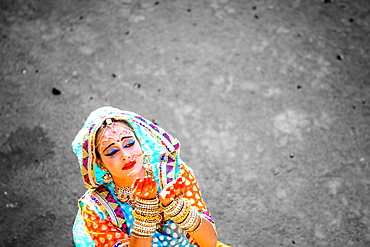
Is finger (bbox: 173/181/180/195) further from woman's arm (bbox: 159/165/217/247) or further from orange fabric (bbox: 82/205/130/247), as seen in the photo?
orange fabric (bbox: 82/205/130/247)

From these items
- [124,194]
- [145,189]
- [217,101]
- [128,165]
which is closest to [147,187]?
[145,189]

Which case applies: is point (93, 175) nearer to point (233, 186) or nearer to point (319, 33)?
point (233, 186)

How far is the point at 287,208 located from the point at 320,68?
1.36 meters

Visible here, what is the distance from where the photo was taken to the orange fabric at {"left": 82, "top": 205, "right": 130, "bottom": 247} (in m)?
2.28

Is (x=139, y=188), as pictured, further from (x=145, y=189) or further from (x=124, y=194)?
(x=124, y=194)

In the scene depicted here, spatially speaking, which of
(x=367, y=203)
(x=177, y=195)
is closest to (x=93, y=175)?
(x=177, y=195)

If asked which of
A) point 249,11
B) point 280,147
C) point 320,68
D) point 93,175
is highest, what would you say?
point 93,175

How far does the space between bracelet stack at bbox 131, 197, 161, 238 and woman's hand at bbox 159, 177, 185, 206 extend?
32 mm

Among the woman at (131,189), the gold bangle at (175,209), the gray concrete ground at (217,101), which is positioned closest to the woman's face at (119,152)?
the woman at (131,189)

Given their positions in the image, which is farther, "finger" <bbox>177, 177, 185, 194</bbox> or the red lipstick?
the red lipstick


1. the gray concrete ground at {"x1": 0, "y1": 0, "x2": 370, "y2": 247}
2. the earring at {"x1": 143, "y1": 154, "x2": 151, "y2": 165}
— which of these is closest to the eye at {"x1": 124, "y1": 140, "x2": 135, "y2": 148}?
the earring at {"x1": 143, "y1": 154, "x2": 151, "y2": 165}

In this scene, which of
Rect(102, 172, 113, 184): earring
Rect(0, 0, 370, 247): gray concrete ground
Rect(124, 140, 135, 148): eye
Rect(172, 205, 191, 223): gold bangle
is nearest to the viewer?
Rect(172, 205, 191, 223): gold bangle

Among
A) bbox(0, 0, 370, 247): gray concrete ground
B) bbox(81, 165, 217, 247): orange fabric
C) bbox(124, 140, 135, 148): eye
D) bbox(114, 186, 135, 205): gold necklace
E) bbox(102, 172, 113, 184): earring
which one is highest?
bbox(124, 140, 135, 148): eye

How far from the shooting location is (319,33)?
418 centimetres
